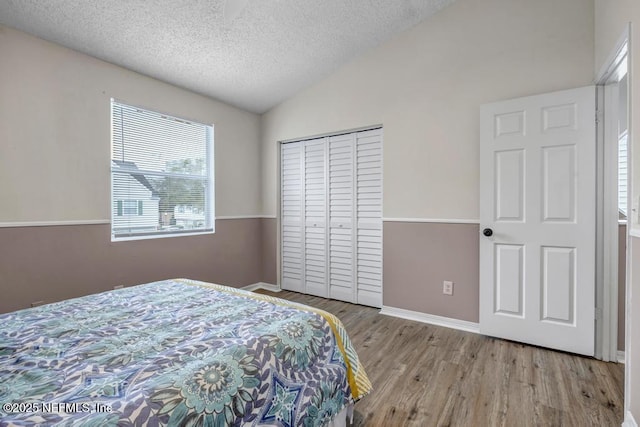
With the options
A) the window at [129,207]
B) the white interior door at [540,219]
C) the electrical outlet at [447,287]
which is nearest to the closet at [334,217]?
the electrical outlet at [447,287]

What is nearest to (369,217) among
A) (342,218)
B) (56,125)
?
(342,218)

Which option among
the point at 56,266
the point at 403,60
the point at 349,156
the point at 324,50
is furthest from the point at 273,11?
the point at 56,266

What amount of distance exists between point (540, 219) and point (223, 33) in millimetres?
2939

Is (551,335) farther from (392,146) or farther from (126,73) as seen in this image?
(126,73)

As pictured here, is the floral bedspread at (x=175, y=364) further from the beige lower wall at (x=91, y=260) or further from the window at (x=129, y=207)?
the window at (x=129, y=207)

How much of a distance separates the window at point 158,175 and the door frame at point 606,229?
3543 mm

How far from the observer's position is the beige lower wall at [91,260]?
7.37 feet

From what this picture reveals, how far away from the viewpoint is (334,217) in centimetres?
366

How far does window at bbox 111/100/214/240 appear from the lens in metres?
2.85

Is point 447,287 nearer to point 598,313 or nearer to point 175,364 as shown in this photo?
point 598,313

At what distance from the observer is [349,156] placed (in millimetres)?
3518

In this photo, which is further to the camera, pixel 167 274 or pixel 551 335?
pixel 167 274

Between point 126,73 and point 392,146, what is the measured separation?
258cm

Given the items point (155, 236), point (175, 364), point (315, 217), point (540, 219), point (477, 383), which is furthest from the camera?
point (315, 217)
